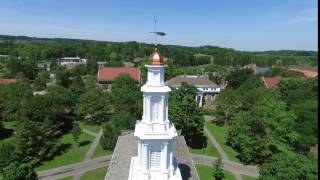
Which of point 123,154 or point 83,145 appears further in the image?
point 83,145

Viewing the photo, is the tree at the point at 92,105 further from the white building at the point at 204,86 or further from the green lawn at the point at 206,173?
the white building at the point at 204,86

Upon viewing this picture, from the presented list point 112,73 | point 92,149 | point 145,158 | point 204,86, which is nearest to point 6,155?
point 92,149

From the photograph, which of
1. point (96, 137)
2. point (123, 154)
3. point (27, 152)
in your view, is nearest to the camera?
point (123, 154)

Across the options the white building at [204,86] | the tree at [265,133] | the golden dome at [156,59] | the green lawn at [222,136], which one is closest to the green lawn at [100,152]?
the green lawn at [222,136]

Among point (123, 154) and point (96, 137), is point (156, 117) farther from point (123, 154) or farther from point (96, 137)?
point (96, 137)

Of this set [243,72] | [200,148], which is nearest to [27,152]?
[200,148]

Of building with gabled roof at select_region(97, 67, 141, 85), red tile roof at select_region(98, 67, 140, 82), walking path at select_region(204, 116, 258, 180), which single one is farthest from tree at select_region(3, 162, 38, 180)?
red tile roof at select_region(98, 67, 140, 82)
